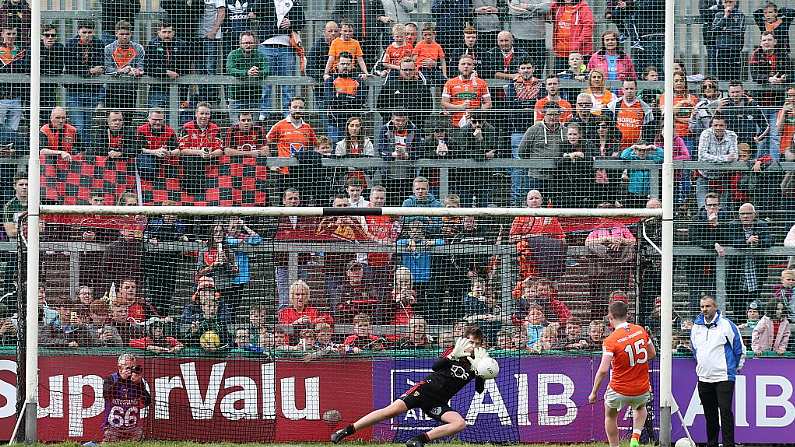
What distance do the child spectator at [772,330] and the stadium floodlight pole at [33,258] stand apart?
27.7 ft

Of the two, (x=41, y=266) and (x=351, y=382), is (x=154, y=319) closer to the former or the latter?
(x=41, y=266)

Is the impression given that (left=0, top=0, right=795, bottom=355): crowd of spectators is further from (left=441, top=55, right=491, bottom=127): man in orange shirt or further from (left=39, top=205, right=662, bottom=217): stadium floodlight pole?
(left=39, top=205, right=662, bottom=217): stadium floodlight pole

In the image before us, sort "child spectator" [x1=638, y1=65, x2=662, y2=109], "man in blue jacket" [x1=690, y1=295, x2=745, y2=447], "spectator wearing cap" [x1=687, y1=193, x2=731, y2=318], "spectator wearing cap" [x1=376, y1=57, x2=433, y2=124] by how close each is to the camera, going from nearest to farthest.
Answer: "man in blue jacket" [x1=690, y1=295, x2=745, y2=447], "spectator wearing cap" [x1=687, y1=193, x2=731, y2=318], "spectator wearing cap" [x1=376, y1=57, x2=433, y2=124], "child spectator" [x1=638, y1=65, x2=662, y2=109]

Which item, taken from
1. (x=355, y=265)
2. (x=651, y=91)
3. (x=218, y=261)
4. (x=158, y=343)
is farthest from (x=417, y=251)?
(x=651, y=91)

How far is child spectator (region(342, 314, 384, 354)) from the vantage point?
13.2m

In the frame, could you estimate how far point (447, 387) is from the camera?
11.8 metres

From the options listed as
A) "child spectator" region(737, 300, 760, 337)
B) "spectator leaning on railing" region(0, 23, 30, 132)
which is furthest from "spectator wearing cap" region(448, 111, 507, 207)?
"spectator leaning on railing" region(0, 23, 30, 132)

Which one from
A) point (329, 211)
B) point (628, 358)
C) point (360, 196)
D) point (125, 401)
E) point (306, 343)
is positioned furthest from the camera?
point (360, 196)

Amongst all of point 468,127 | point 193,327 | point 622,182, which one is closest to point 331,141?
point 468,127

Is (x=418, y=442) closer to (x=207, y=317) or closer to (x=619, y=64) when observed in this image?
(x=207, y=317)

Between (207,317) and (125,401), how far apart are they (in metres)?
1.36

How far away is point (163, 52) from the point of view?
44.1 ft

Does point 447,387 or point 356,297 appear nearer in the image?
point 447,387

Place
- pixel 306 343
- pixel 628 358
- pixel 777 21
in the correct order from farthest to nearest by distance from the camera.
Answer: pixel 777 21, pixel 306 343, pixel 628 358
